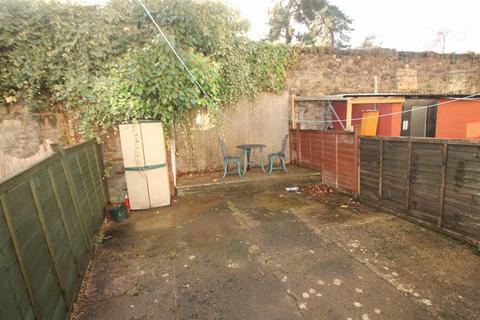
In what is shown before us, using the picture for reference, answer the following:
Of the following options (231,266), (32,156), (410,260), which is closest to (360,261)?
(410,260)

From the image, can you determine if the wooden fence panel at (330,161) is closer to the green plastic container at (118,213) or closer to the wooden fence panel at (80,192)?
the green plastic container at (118,213)

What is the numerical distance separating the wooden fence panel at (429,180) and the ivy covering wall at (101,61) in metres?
4.17

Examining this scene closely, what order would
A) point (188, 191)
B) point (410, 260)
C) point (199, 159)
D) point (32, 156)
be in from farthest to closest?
1. point (199, 159)
2. point (188, 191)
3. point (32, 156)
4. point (410, 260)

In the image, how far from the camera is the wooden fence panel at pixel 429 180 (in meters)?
3.43

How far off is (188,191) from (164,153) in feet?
4.32

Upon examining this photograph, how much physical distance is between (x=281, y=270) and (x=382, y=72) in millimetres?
9503

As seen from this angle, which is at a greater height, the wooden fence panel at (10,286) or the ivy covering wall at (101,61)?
the ivy covering wall at (101,61)

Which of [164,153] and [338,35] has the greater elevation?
[338,35]

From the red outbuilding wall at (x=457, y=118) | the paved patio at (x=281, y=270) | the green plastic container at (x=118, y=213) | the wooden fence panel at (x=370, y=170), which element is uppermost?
the red outbuilding wall at (x=457, y=118)

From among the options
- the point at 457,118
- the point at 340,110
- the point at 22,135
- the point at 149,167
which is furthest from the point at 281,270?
the point at 457,118

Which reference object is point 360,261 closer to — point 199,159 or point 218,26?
point 199,159

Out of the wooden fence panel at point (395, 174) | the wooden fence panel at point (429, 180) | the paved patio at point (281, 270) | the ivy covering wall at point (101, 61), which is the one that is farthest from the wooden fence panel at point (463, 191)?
the ivy covering wall at point (101, 61)

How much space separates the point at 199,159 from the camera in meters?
7.75

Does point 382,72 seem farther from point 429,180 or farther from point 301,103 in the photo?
point 429,180
